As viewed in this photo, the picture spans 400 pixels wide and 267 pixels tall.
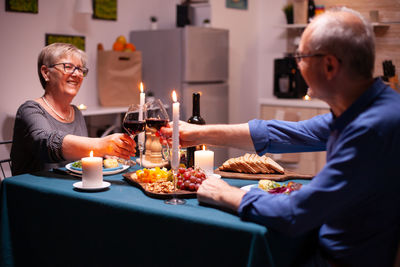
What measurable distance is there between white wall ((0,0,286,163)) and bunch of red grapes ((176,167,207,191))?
2603 mm

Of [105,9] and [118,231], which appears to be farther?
[105,9]

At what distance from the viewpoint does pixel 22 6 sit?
12.8 feet

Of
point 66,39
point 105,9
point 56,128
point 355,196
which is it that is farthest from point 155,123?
point 105,9

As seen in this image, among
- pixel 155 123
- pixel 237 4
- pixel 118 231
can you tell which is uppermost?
pixel 237 4

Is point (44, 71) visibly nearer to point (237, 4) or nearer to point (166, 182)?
point (166, 182)

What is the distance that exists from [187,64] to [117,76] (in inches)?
27.1

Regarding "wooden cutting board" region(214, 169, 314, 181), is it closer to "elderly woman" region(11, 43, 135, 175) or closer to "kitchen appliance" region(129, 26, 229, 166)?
"elderly woman" region(11, 43, 135, 175)

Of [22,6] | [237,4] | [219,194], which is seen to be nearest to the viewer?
[219,194]

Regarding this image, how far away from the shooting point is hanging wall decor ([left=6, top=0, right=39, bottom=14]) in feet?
12.5

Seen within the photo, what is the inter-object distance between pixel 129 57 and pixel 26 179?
2723mm

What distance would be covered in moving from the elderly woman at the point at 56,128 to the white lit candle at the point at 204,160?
10.9 inches

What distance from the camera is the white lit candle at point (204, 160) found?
188cm

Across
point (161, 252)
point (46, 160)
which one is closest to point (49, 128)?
point (46, 160)

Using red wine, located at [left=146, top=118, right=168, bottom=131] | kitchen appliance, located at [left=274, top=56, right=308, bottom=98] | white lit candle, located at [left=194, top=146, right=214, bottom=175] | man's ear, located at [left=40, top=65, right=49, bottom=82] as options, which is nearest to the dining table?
white lit candle, located at [left=194, top=146, right=214, bottom=175]
